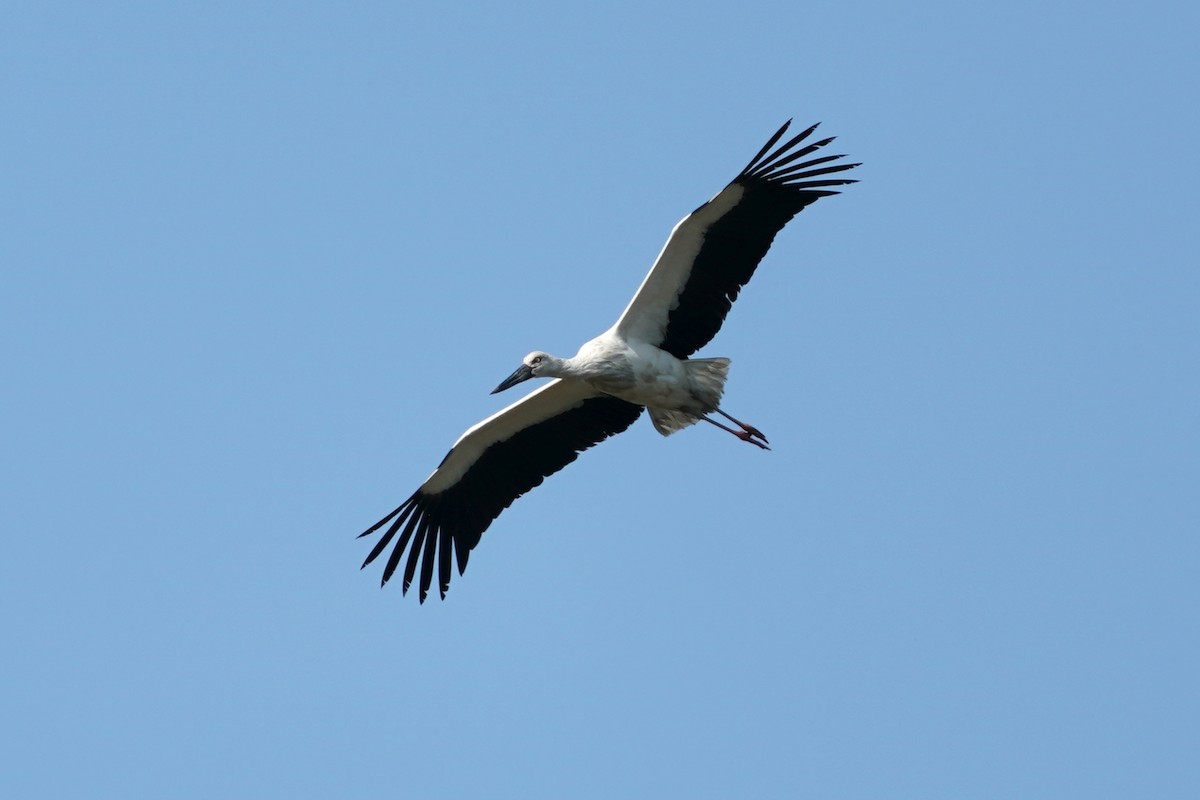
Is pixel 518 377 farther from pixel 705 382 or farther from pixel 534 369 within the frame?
pixel 705 382

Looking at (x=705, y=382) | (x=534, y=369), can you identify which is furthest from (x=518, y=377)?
(x=705, y=382)

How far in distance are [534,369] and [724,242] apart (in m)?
1.77

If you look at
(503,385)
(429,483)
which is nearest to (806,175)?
(503,385)

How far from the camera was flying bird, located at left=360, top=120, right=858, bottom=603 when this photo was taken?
1435 cm

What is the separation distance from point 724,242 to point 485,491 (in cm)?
298

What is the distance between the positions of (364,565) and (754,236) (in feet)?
13.5

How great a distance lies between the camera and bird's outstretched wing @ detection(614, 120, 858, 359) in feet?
46.8

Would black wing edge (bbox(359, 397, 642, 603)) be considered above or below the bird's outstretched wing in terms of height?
below

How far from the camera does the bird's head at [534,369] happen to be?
14.8 meters

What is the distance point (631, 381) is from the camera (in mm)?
14508

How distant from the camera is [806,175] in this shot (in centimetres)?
1436

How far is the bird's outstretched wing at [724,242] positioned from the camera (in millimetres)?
14273

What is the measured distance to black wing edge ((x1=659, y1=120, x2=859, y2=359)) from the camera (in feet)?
46.9

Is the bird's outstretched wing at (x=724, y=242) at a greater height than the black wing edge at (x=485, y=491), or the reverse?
the bird's outstretched wing at (x=724, y=242)
